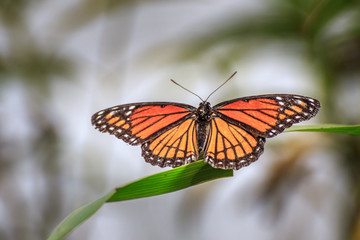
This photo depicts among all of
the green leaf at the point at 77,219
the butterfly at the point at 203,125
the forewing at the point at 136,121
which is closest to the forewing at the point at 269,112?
the butterfly at the point at 203,125

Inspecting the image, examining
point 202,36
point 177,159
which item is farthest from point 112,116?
point 202,36

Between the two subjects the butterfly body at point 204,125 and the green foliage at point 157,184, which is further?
the butterfly body at point 204,125

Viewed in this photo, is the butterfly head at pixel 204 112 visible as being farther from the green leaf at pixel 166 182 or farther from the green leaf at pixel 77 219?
the green leaf at pixel 77 219

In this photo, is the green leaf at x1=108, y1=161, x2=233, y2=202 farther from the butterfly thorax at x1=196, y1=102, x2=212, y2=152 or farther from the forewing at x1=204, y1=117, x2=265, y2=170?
the butterfly thorax at x1=196, y1=102, x2=212, y2=152

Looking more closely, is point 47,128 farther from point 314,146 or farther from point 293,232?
point 293,232

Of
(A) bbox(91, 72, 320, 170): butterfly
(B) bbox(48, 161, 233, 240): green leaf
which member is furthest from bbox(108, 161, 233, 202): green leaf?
(A) bbox(91, 72, 320, 170): butterfly

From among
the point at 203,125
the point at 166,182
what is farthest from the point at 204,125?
the point at 166,182

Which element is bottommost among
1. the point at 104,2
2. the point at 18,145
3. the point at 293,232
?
the point at 293,232

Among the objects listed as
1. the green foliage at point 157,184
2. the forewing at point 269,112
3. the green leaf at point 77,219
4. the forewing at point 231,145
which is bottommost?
the green leaf at point 77,219
